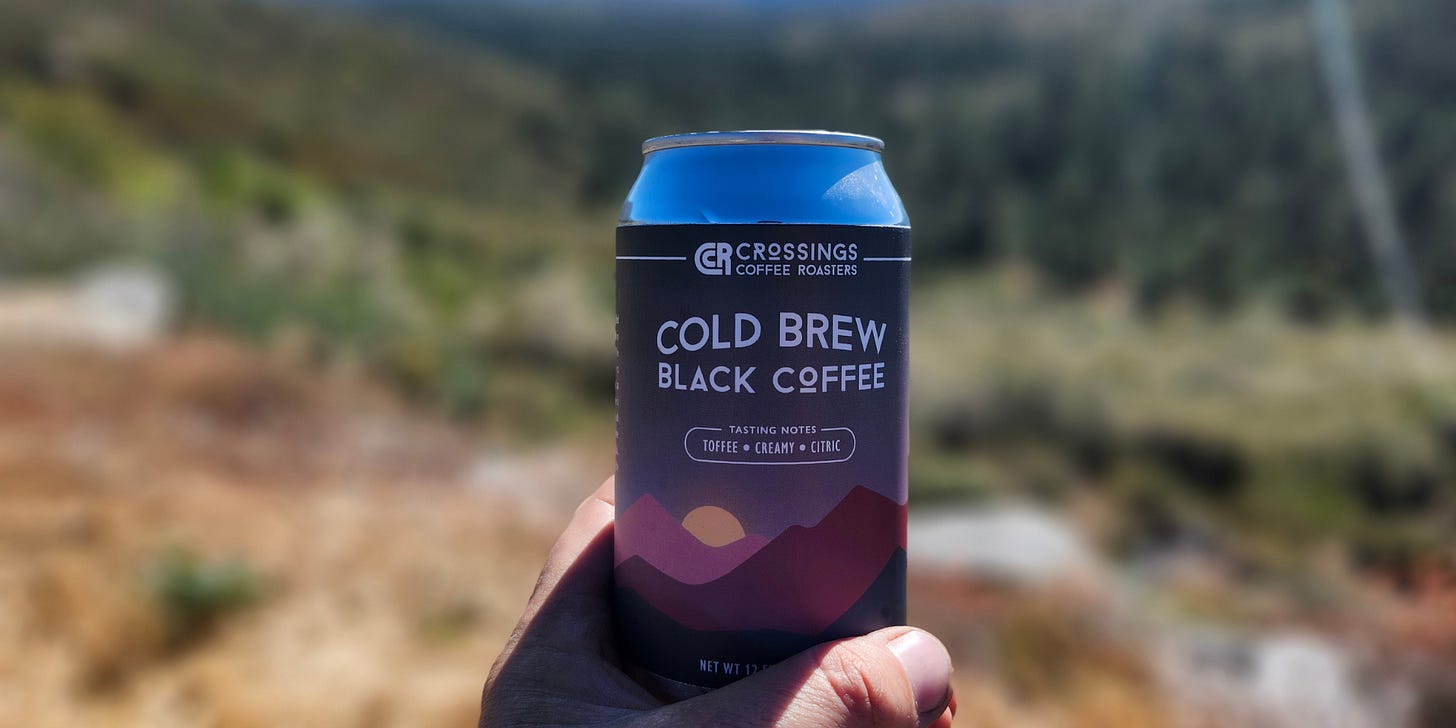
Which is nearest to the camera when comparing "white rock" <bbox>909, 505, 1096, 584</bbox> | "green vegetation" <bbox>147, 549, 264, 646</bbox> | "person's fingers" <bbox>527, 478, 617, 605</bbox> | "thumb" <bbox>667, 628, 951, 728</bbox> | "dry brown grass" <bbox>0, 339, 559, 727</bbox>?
"thumb" <bbox>667, 628, 951, 728</bbox>

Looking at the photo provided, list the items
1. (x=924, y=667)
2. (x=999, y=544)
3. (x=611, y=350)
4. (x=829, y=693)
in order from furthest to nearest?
(x=611, y=350) → (x=999, y=544) → (x=924, y=667) → (x=829, y=693)

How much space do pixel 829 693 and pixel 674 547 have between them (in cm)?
27

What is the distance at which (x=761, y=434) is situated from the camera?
1.37m

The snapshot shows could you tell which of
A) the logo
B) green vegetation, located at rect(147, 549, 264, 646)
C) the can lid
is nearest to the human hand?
the logo

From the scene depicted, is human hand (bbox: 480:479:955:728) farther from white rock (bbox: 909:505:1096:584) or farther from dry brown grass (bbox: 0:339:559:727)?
white rock (bbox: 909:505:1096:584)

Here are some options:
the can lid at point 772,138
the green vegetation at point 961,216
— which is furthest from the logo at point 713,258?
the green vegetation at point 961,216

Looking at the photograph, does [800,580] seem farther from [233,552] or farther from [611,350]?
[611,350]

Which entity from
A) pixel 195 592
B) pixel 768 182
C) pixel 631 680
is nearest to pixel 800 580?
pixel 631 680

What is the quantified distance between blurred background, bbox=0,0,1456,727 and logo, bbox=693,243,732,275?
79cm

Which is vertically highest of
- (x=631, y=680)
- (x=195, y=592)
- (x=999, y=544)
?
(x=631, y=680)

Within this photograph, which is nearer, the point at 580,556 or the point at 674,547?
the point at 674,547

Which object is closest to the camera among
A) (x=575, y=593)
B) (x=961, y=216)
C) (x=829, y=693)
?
(x=829, y=693)

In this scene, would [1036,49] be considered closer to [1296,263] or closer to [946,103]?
[946,103]

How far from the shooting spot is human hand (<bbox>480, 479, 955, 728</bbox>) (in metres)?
1.32
